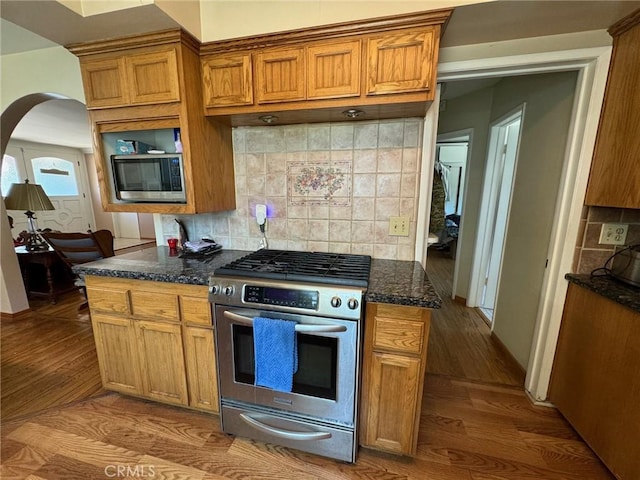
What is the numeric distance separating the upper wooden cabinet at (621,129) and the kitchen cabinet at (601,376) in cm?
54

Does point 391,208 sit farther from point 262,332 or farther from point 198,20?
point 198,20

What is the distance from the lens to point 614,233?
1.50 m

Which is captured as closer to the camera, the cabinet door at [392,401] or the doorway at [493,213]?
the cabinet door at [392,401]

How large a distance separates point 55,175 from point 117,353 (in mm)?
6945

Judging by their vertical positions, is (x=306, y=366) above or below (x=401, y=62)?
below

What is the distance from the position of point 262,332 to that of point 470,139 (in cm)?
323

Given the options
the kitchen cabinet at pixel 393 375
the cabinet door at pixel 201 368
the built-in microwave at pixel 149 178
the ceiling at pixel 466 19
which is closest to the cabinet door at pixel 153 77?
the ceiling at pixel 466 19

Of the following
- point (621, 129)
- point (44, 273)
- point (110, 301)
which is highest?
point (621, 129)

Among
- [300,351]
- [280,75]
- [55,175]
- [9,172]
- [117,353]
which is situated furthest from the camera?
[55,175]

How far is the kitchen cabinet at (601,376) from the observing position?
117 cm

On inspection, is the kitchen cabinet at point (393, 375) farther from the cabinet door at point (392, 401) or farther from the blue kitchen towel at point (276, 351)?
the blue kitchen towel at point (276, 351)

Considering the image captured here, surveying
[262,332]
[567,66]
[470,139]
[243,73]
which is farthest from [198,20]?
[470,139]

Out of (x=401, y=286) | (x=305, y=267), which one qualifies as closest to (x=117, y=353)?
(x=305, y=267)

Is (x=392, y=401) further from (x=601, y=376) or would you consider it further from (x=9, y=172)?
(x=9, y=172)
